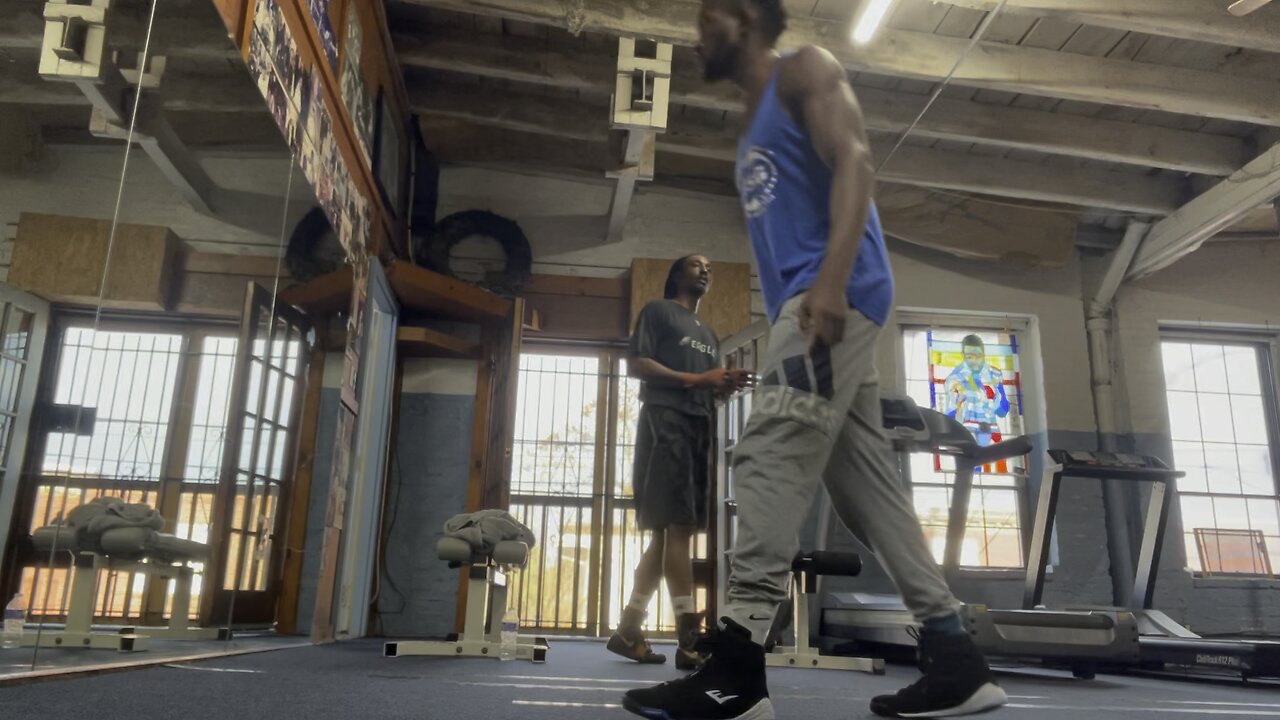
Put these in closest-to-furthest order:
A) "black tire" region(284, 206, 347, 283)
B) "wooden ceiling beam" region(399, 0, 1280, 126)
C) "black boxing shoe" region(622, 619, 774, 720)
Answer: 1. "black boxing shoe" region(622, 619, 774, 720)
2. "black tire" region(284, 206, 347, 283)
3. "wooden ceiling beam" region(399, 0, 1280, 126)

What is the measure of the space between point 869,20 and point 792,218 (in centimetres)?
295

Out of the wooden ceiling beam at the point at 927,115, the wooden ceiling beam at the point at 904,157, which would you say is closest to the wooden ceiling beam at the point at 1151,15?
the wooden ceiling beam at the point at 927,115

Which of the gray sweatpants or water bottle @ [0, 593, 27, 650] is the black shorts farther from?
water bottle @ [0, 593, 27, 650]

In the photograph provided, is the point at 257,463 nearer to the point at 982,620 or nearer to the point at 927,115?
Result: the point at 982,620

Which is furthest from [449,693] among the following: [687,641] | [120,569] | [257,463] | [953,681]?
[257,463]

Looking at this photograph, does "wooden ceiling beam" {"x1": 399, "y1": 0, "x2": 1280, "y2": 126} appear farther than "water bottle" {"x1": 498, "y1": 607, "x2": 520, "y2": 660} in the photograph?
Yes

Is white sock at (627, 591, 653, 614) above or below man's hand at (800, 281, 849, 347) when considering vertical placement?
below

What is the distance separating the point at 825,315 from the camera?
1.46 m

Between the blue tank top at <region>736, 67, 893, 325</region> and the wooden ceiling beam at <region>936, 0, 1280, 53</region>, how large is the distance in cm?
303

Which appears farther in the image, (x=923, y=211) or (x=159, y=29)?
(x=923, y=211)

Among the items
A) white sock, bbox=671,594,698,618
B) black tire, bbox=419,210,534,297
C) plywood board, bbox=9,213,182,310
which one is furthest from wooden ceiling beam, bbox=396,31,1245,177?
plywood board, bbox=9,213,182,310

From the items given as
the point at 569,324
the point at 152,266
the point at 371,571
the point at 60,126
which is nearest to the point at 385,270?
the point at 569,324

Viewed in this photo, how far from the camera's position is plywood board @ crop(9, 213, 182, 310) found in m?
1.84

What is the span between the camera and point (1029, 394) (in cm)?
654
